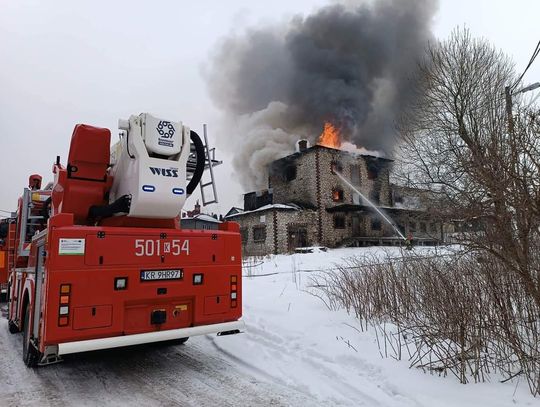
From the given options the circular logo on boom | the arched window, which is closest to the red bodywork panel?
the circular logo on boom

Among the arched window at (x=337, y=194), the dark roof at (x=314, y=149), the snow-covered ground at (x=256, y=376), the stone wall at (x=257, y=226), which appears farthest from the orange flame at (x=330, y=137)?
the snow-covered ground at (x=256, y=376)

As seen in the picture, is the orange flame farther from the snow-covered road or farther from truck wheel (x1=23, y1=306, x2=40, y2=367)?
truck wheel (x1=23, y1=306, x2=40, y2=367)

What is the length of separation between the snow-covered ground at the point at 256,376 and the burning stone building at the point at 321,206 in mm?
22133

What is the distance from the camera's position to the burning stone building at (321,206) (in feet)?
96.1

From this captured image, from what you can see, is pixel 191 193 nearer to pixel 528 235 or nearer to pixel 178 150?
pixel 178 150

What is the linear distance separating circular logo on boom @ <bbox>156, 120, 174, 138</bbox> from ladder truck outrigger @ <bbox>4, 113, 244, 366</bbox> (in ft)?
0.04

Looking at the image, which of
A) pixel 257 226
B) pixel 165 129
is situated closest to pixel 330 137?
pixel 257 226

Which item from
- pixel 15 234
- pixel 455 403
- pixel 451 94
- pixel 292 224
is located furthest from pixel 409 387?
pixel 292 224

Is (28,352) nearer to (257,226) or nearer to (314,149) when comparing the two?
(257,226)

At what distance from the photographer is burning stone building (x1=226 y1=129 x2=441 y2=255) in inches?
1153

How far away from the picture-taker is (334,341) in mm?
5750

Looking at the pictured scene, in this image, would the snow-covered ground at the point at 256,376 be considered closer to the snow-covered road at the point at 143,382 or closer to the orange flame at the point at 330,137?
the snow-covered road at the point at 143,382

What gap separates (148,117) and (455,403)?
446 cm

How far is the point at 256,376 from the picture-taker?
4.90 metres
